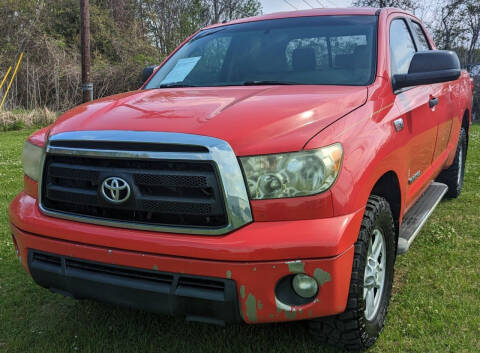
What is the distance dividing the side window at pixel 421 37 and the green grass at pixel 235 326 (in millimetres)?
1780

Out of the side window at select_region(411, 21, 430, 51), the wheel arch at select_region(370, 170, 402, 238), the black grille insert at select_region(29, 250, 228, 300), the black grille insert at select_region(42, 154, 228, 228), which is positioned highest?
the side window at select_region(411, 21, 430, 51)

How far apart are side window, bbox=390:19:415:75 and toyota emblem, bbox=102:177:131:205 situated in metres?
1.85

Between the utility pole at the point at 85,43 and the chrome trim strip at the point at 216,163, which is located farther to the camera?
the utility pole at the point at 85,43

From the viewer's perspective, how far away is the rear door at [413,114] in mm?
2826

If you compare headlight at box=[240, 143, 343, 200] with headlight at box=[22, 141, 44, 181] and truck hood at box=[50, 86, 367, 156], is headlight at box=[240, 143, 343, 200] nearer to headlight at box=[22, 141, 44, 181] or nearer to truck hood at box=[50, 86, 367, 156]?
truck hood at box=[50, 86, 367, 156]

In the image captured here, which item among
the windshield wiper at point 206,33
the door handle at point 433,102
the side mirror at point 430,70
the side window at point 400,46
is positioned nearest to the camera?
the side mirror at point 430,70

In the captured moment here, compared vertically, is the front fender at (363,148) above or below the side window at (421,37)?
below

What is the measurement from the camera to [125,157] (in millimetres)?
1983

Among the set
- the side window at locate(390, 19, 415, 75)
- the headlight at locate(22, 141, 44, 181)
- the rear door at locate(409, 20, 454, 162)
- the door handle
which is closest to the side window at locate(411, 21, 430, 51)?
the rear door at locate(409, 20, 454, 162)

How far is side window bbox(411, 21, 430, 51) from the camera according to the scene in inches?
156

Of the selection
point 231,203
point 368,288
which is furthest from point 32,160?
point 368,288

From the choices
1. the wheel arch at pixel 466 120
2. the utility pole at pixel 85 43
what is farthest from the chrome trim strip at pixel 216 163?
the utility pole at pixel 85 43

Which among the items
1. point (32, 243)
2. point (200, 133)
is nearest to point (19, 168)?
point (32, 243)

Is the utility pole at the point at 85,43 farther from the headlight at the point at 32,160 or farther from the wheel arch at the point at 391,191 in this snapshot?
the wheel arch at the point at 391,191
